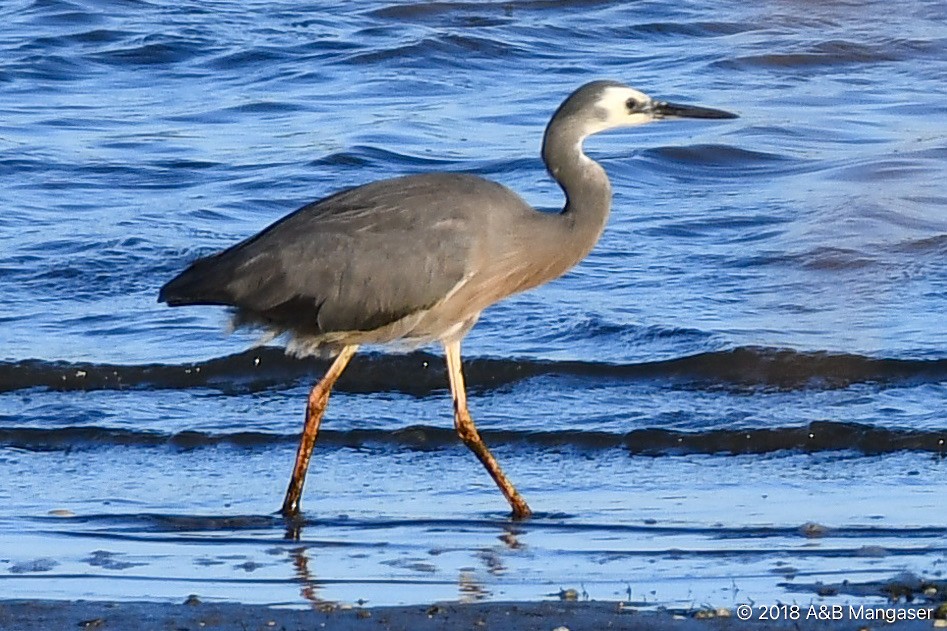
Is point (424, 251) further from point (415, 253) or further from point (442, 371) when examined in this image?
point (442, 371)

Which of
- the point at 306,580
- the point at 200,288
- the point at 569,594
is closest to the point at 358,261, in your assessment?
the point at 200,288

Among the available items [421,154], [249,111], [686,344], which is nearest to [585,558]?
[686,344]

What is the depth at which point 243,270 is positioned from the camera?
721 cm

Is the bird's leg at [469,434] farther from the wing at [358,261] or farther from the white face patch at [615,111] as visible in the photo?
the white face patch at [615,111]

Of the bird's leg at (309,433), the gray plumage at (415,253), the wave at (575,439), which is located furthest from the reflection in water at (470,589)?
the wave at (575,439)

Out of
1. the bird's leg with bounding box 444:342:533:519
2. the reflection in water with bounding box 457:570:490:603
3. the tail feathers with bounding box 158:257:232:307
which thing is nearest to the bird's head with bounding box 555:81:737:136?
the bird's leg with bounding box 444:342:533:519

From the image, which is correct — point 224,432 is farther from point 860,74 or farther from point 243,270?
point 860,74

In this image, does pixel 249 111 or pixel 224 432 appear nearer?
pixel 224 432

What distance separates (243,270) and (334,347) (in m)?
0.49

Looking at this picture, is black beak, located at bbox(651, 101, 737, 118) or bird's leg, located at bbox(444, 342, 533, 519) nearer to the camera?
bird's leg, located at bbox(444, 342, 533, 519)

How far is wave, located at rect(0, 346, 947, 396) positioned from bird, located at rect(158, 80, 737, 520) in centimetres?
172

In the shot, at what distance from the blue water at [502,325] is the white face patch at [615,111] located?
57cm

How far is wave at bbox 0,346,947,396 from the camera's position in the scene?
870cm

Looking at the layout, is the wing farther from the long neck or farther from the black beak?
the black beak
